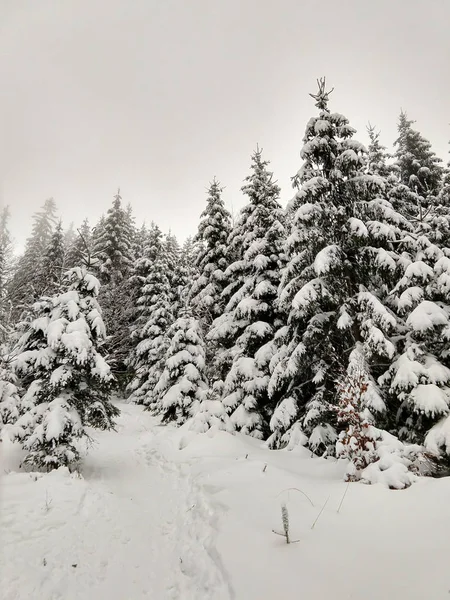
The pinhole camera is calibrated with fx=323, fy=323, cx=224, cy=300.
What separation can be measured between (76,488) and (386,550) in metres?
6.34

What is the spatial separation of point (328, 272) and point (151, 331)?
54.1 ft

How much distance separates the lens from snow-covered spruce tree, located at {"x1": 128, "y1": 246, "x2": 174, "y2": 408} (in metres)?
23.0

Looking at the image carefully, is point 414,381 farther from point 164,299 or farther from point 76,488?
point 164,299

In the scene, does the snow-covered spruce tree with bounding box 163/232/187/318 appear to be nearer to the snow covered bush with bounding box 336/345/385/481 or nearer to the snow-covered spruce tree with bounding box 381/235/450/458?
the snow-covered spruce tree with bounding box 381/235/450/458

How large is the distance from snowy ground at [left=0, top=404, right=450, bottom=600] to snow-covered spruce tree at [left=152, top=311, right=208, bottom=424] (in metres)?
8.30

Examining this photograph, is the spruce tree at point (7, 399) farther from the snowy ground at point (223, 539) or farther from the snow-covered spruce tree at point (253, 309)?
the snow-covered spruce tree at point (253, 309)

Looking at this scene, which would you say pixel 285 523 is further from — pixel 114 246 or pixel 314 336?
pixel 114 246

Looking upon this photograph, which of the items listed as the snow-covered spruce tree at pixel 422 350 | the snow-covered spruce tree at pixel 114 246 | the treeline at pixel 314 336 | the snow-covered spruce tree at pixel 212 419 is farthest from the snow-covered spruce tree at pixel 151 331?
the snow-covered spruce tree at pixel 422 350

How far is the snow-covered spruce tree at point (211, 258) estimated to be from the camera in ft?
57.1

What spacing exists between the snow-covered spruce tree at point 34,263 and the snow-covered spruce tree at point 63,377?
9792 millimetres

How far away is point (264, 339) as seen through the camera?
14.2 metres

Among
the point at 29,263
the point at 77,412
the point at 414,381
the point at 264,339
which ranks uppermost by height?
the point at 29,263

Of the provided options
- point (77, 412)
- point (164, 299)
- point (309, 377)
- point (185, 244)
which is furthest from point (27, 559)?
point (185, 244)

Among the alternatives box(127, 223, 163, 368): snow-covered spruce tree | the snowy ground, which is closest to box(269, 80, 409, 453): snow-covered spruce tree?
the snowy ground
